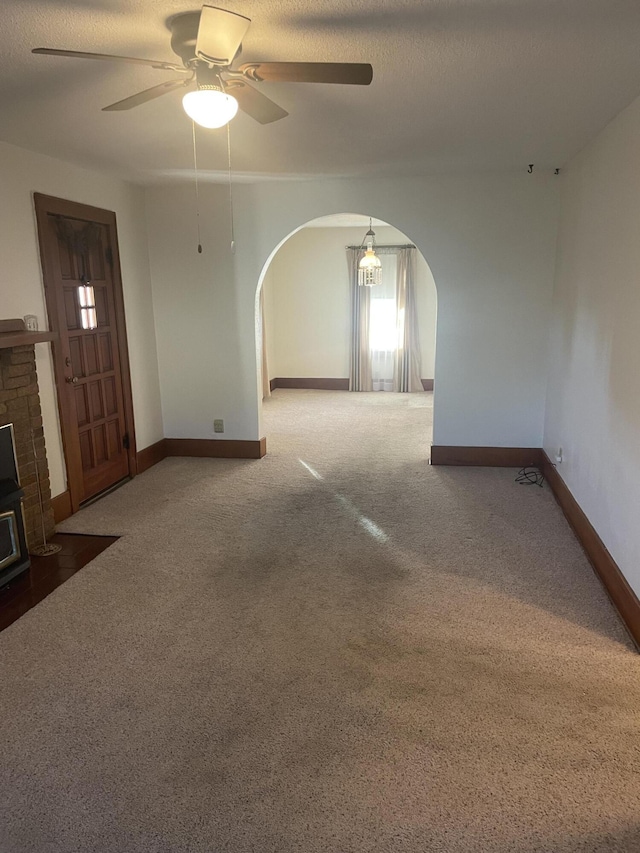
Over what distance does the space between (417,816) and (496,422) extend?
3.76 metres

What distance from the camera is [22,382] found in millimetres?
3621

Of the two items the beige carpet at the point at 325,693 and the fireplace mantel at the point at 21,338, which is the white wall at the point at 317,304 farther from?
the fireplace mantel at the point at 21,338

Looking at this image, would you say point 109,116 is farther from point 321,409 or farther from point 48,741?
point 321,409

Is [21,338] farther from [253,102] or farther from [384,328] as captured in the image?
[384,328]

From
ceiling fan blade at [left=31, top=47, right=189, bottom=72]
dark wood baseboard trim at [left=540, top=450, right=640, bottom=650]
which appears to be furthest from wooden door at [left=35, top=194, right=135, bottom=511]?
dark wood baseboard trim at [left=540, top=450, right=640, bottom=650]

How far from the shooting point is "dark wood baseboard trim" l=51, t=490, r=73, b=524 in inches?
162

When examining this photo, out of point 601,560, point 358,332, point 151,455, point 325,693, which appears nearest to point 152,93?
point 325,693

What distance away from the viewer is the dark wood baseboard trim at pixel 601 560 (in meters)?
2.73

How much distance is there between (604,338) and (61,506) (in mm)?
3620

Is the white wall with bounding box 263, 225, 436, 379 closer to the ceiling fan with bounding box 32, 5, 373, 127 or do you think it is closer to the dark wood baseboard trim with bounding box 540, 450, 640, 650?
the dark wood baseboard trim with bounding box 540, 450, 640, 650

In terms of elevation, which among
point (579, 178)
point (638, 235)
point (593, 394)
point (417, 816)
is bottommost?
point (417, 816)

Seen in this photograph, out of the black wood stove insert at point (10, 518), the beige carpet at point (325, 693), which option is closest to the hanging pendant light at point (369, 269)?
the beige carpet at point (325, 693)

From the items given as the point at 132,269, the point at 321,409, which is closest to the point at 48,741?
the point at 132,269

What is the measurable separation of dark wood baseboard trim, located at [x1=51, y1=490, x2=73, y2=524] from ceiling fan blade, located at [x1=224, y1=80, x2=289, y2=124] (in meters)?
2.82
